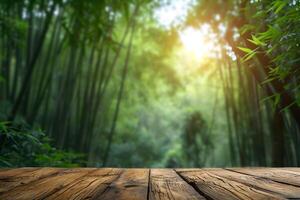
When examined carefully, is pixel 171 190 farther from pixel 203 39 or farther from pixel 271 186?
pixel 203 39

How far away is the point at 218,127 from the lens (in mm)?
9938

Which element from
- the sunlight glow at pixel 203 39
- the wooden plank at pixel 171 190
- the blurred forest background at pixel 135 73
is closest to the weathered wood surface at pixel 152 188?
the wooden plank at pixel 171 190

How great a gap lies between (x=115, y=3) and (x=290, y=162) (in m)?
2.46

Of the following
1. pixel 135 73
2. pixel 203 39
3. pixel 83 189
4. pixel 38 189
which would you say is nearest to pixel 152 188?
pixel 83 189

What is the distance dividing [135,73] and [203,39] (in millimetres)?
3063

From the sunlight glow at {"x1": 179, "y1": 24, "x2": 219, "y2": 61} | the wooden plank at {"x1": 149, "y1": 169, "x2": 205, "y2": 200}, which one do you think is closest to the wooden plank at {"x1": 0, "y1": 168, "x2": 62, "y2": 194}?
the wooden plank at {"x1": 149, "y1": 169, "x2": 205, "y2": 200}

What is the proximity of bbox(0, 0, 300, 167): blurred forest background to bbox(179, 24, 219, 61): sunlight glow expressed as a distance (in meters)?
0.02

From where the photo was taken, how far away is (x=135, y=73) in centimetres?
768

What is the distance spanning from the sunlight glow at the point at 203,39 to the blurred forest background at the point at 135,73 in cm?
2

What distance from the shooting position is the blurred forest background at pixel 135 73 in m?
1.60

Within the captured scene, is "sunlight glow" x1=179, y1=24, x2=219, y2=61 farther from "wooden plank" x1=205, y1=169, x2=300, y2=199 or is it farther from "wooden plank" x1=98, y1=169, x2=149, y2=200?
"wooden plank" x1=98, y1=169, x2=149, y2=200

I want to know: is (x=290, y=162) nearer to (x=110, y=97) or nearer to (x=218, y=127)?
(x=110, y=97)

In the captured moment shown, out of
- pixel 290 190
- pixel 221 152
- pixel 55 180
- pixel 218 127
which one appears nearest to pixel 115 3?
pixel 55 180

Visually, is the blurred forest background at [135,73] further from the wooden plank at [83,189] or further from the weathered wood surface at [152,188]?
the wooden plank at [83,189]
